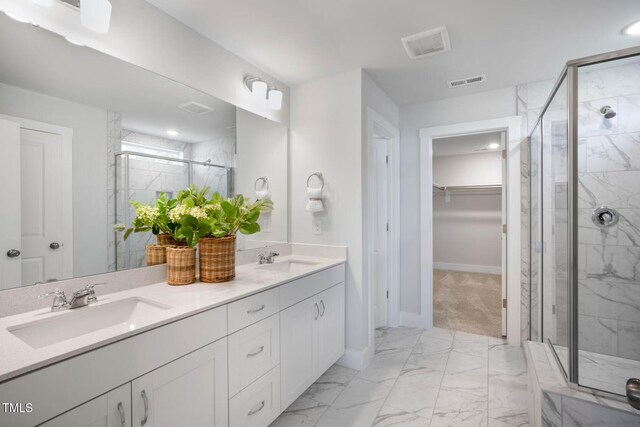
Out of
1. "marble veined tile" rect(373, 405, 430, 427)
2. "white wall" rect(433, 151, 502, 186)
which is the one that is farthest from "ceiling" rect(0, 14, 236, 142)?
"white wall" rect(433, 151, 502, 186)

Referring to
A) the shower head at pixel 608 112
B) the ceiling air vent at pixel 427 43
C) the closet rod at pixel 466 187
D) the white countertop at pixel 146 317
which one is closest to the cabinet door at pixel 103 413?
the white countertop at pixel 146 317

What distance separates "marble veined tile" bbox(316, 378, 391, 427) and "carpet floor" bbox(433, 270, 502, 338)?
4.70ft

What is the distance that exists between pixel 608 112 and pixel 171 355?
3090 millimetres

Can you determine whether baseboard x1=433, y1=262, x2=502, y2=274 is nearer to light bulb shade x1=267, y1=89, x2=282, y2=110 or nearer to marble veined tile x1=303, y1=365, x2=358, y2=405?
marble veined tile x1=303, y1=365, x2=358, y2=405

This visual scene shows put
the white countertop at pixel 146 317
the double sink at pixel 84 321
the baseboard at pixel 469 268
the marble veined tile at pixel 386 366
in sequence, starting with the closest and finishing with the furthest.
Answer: the white countertop at pixel 146 317, the double sink at pixel 84 321, the marble veined tile at pixel 386 366, the baseboard at pixel 469 268

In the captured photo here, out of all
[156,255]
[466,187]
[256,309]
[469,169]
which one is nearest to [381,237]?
[256,309]

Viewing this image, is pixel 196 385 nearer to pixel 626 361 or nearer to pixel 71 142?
pixel 71 142

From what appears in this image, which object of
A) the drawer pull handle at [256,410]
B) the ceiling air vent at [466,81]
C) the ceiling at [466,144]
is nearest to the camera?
the drawer pull handle at [256,410]

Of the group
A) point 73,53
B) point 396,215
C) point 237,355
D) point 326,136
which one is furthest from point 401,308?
point 73,53

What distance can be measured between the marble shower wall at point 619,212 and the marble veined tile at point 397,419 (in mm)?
1261

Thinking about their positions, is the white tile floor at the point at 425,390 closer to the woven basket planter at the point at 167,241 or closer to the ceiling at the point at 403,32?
the woven basket planter at the point at 167,241

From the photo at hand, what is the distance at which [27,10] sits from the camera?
1219 millimetres

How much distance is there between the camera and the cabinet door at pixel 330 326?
2.06m

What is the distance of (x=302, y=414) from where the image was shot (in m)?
1.82
